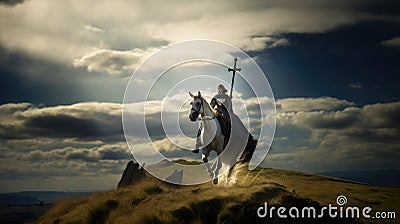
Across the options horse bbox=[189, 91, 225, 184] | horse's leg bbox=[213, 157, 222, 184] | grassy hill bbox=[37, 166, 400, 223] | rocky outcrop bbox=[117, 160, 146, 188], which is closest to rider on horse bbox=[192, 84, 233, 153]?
horse bbox=[189, 91, 225, 184]

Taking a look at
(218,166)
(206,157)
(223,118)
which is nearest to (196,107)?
(223,118)

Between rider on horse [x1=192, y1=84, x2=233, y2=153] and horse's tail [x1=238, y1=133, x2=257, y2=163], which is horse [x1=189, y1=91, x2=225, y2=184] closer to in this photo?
rider on horse [x1=192, y1=84, x2=233, y2=153]

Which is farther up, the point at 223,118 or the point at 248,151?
the point at 223,118

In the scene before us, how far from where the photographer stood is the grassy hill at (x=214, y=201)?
77.3ft

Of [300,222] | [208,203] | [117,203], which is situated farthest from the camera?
[117,203]

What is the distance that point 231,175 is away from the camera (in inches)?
1141

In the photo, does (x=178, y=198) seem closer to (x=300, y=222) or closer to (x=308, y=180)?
(x=300, y=222)

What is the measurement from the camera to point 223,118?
28516 mm

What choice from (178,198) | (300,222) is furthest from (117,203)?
(300,222)

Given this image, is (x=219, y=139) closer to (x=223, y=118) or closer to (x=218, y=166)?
(x=223, y=118)

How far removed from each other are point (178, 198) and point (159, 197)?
209 centimetres

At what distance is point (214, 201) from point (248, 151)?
6405mm

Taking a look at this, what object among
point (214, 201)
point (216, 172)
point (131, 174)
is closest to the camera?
point (214, 201)

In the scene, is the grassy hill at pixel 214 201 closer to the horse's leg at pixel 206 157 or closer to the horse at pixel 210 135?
the horse's leg at pixel 206 157
